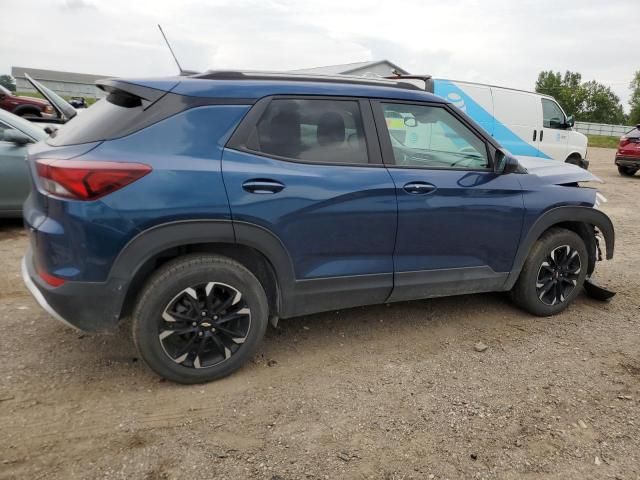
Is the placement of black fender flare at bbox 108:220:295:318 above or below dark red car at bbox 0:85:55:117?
below

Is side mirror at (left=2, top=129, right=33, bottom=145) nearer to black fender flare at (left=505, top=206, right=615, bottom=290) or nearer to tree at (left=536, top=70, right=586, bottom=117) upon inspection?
black fender flare at (left=505, top=206, right=615, bottom=290)

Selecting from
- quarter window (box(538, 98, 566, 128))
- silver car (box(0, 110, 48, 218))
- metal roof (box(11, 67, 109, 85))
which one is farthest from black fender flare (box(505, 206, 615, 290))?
metal roof (box(11, 67, 109, 85))

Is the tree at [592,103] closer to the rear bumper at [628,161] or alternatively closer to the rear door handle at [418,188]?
the rear bumper at [628,161]

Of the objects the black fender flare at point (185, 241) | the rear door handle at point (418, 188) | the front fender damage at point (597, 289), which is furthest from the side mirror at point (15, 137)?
the front fender damage at point (597, 289)

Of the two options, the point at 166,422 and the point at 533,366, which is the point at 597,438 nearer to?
the point at 533,366

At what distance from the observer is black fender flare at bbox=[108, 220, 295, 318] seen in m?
2.52

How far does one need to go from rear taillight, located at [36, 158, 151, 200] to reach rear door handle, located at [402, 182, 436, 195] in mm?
1628

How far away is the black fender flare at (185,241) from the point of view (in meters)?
2.52

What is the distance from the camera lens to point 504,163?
138 inches

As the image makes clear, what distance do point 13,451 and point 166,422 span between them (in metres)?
0.69

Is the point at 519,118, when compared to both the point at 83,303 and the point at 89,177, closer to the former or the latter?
the point at 89,177

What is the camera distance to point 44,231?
2.54 metres

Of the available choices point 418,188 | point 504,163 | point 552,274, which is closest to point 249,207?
point 418,188

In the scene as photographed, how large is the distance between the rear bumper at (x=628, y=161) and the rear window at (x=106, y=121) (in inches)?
568
